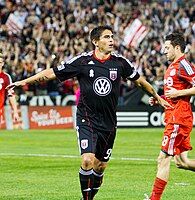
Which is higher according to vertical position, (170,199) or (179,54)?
(179,54)

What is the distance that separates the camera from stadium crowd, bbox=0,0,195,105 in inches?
1352

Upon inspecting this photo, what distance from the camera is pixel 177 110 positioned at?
12.2 m

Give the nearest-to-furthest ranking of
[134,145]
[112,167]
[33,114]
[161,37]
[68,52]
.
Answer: [112,167], [134,145], [33,114], [68,52], [161,37]

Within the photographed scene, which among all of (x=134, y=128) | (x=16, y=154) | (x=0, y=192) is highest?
(x=0, y=192)

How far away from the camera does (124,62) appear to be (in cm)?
1200

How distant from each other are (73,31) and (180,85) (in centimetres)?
2608

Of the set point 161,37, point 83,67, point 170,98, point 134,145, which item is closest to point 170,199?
point 170,98

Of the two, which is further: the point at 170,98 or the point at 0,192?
the point at 0,192

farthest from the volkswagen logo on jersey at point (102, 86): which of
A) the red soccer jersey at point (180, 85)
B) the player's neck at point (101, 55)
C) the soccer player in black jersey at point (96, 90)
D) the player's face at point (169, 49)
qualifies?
the player's face at point (169, 49)

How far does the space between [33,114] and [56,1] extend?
966 centimetres

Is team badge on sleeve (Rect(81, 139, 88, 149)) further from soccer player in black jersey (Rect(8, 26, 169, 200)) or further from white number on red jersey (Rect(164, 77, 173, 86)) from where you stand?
white number on red jersey (Rect(164, 77, 173, 86))

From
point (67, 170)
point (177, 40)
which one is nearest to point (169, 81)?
point (177, 40)

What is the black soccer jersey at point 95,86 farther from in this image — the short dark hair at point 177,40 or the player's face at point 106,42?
the short dark hair at point 177,40

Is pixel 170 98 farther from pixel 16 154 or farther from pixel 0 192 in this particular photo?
pixel 16 154
